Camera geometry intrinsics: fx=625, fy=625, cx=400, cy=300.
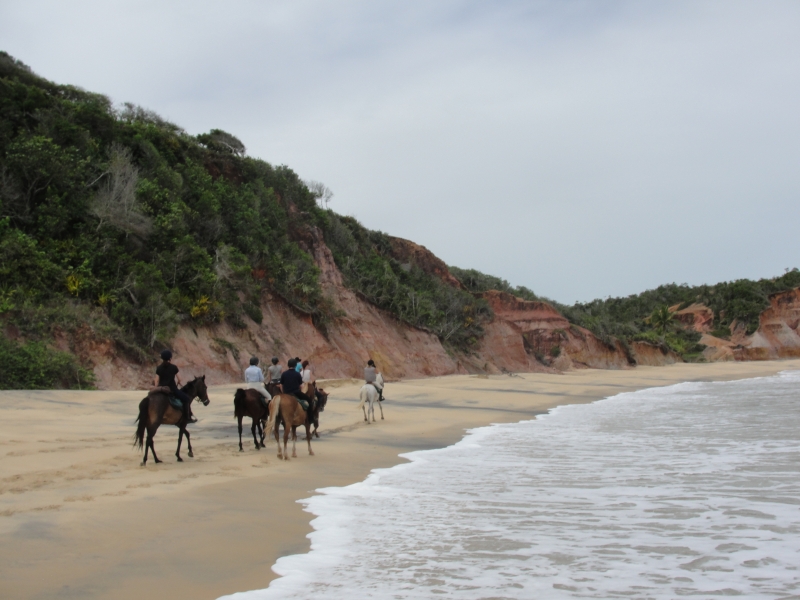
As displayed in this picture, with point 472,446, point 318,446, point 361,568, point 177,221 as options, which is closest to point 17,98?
point 177,221

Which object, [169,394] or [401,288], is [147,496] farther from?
[401,288]

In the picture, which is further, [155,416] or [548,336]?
[548,336]

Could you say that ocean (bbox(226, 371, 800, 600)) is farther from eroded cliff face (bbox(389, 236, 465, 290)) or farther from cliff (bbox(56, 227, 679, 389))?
eroded cliff face (bbox(389, 236, 465, 290))

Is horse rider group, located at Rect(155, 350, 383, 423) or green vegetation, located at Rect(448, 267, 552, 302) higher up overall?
green vegetation, located at Rect(448, 267, 552, 302)

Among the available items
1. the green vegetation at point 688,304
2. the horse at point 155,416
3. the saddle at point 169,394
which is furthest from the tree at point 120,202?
the green vegetation at point 688,304

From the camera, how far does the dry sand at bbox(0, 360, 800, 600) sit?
468 centimetres

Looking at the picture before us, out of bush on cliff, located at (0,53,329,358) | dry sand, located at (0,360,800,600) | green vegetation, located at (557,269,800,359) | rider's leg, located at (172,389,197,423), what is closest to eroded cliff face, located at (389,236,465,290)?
bush on cliff, located at (0,53,329,358)

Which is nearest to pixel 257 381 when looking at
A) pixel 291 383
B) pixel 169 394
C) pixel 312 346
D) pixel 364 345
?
pixel 291 383

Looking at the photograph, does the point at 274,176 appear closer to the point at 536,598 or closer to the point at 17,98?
the point at 17,98

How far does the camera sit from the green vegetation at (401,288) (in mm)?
39844

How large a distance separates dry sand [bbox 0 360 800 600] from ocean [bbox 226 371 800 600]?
48 centimetres

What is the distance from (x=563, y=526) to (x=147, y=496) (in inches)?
181

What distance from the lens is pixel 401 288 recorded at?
4119cm

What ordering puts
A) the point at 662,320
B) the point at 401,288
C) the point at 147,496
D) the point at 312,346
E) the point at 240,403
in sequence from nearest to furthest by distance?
the point at 147,496 → the point at 240,403 → the point at 312,346 → the point at 401,288 → the point at 662,320
